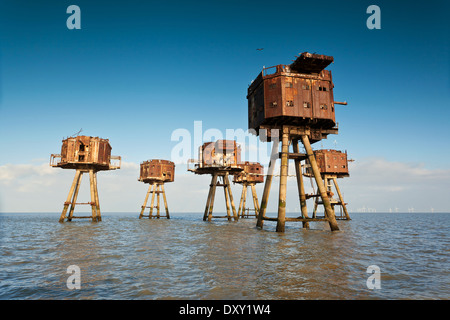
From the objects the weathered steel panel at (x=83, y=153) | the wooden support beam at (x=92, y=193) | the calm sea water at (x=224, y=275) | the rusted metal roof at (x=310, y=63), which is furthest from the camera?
the wooden support beam at (x=92, y=193)

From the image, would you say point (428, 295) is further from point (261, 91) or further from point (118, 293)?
point (261, 91)

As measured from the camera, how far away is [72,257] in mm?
9906

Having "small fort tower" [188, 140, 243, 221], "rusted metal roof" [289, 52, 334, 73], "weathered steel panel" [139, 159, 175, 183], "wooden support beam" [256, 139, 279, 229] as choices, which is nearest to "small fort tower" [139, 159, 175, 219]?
"weathered steel panel" [139, 159, 175, 183]

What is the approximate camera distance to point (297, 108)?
19719 mm

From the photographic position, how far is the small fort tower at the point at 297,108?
19.4 metres

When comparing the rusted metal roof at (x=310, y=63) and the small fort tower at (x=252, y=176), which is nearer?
the rusted metal roof at (x=310, y=63)

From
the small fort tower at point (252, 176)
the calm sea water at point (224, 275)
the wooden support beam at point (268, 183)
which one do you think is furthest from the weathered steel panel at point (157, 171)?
the calm sea water at point (224, 275)

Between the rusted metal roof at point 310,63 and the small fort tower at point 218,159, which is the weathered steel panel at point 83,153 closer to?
the small fort tower at point 218,159

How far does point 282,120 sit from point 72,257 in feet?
51.9

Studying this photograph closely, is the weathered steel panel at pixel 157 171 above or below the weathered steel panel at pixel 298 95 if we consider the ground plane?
below

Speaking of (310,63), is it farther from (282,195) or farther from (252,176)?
(252,176)

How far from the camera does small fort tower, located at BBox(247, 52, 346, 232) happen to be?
19.4m

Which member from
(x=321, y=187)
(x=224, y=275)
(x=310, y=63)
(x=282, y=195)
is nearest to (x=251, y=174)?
(x=321, y=187)

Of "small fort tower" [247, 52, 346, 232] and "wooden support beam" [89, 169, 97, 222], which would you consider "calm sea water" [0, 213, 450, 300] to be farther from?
"wooden support beam" [89, 169, 97, 222]
